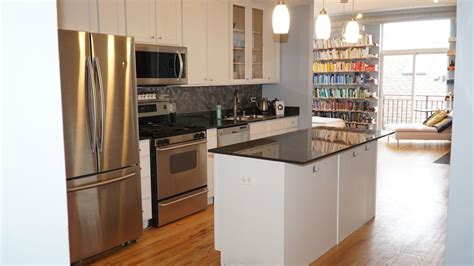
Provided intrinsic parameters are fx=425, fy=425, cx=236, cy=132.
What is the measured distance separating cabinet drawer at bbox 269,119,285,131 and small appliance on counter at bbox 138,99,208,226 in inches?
59.8

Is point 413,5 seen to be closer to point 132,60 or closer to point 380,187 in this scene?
point 380,187

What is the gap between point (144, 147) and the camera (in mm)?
3939

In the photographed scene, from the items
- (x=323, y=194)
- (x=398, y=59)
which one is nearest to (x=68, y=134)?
(x=323, y=194)

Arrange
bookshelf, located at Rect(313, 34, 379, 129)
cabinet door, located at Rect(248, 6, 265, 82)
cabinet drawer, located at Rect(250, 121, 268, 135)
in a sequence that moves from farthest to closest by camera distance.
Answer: bookshelf, located at Rect(313, 34, 379, 129)
cabinet door, located at Rect(248, 6, 265, 82)
cabinet drawer, located at Rect(250, 121, 268, 135)

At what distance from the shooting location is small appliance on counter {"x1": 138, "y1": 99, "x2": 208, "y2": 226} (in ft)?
13.3

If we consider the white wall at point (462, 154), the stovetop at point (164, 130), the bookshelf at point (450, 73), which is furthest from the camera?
the bookshelf at point (450, 73)

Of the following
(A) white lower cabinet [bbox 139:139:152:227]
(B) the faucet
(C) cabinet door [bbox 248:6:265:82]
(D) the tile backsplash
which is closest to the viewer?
(A) white lower cabinet [bbox 139:139:152:227]

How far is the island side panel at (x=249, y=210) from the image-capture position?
2873mm

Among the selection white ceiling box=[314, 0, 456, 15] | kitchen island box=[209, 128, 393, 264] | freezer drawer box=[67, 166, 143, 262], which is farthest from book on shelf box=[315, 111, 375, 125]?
freezer drawer box=[67, 166, 143, 262]

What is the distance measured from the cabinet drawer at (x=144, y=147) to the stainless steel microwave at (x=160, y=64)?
63cm

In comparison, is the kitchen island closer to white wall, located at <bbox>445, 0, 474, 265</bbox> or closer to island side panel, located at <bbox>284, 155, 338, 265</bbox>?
island side panel, located at <bbox>284, 155, 338, 265</bbox>

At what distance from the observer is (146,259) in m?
3.43

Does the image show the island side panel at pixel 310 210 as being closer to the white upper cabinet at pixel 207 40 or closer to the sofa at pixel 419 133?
the white upper cabinet at pixel 207 40

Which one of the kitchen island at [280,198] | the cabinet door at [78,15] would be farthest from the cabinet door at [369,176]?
the cabinet door at [78,15]
